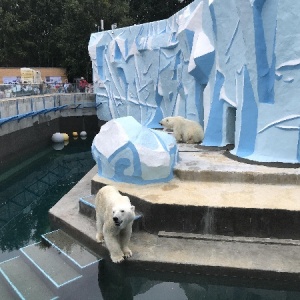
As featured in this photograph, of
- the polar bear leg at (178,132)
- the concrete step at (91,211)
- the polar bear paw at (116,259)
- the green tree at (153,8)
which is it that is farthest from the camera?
the green tree at (153,8)

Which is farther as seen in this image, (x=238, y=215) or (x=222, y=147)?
(x=222, y=147)

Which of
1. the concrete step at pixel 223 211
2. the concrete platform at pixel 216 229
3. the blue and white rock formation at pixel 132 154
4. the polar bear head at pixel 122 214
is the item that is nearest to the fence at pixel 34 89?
the blue and white rock formation at pixel 132 154

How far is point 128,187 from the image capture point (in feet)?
26.2

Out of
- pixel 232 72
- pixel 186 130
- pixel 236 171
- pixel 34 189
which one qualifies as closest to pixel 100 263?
pixel 236 171

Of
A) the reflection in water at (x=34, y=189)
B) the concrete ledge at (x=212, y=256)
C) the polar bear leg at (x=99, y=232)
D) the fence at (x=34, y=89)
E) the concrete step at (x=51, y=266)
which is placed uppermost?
the fence at (x=34, y=89)

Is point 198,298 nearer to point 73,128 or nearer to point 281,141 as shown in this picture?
point 281,141

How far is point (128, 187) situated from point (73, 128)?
663 inches

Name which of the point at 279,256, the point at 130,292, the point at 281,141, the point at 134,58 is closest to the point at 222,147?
the point at 281,141

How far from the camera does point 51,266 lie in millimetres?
6695

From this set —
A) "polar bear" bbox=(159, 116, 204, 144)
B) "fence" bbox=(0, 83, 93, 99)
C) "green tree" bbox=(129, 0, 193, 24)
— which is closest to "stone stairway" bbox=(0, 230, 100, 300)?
"polar bear" bbox=(159, 116, 204, 144)

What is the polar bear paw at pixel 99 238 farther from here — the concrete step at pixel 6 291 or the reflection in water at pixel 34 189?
the reflection in water at pixel 34 189

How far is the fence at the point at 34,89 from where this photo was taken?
1690 centimetres

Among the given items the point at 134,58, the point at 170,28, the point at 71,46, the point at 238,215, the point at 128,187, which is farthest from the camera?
the point at 71,46

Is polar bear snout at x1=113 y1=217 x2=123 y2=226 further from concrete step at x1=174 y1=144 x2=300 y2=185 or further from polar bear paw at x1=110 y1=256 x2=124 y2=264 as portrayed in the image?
concrete step at x1=174 y1=144 x2=300 y2=185
